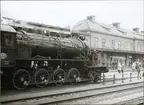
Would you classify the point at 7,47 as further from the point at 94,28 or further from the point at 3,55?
the point at 94,28

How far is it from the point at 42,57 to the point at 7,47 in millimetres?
2378

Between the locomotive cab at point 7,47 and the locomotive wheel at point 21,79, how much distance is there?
817 mm

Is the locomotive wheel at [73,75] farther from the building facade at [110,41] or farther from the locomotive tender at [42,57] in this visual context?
the building facade at [110,41]

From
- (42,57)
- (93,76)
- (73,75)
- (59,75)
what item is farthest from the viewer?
(93,76)

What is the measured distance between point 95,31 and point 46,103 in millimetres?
27349

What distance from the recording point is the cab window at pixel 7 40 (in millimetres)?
9695

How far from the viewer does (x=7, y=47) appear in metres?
9.73

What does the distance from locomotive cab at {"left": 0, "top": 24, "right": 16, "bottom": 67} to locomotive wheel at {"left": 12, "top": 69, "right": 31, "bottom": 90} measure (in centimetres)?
82

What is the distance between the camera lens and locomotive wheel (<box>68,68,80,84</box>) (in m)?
12.9


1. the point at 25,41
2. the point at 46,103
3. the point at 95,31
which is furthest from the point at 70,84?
the point at 95,31

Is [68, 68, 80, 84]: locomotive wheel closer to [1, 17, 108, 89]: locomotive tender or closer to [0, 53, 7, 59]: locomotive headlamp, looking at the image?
[1, 17, 108, 89]: locomotive tender

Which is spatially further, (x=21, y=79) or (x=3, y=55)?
(x=21, y=79)

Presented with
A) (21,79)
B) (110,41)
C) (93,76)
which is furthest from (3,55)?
(110,41)

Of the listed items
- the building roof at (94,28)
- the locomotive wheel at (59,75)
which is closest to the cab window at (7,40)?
the locomotive wheel at (59,75)
